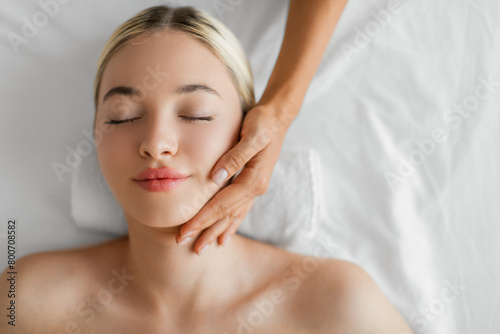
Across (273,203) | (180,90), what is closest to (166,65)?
(180,90)

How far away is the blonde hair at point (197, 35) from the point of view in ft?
4.17

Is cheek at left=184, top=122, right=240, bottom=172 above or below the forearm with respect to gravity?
below

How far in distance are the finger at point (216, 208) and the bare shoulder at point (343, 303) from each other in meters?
0.32

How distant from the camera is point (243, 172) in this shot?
4.27ft

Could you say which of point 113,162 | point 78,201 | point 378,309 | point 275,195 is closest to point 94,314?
point 78,201

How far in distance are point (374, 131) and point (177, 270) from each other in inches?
33.1

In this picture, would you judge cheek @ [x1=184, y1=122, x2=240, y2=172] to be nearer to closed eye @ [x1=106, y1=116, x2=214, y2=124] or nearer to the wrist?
closed eye @ [x1=106, y1=116, x2=214, y2=124]

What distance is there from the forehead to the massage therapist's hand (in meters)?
0.11

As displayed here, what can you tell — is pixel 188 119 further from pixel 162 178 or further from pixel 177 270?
pixel 177 270

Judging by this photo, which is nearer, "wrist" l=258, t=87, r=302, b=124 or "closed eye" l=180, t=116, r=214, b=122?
"closed eye" l=180, t=116, r=214, b=122

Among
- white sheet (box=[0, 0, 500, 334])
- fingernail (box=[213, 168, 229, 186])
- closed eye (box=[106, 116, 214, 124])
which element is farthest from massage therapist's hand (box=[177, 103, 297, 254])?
white sheet (box=[0, 0, 500, 334])

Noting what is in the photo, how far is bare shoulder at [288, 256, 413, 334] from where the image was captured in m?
1.30

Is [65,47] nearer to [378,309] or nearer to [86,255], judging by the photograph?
[86,255]

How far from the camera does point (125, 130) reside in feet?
3.92
